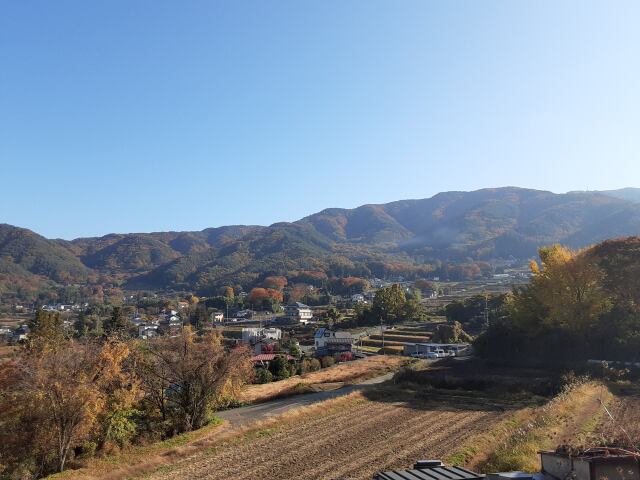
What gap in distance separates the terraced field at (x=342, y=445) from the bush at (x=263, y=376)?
15009 mm

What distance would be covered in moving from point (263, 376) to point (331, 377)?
195 inches

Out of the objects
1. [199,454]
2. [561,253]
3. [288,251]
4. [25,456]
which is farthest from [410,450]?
[288,251]

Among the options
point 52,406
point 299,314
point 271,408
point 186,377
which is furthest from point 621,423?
point 299,314

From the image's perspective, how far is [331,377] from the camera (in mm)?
32000

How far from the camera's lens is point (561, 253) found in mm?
30094

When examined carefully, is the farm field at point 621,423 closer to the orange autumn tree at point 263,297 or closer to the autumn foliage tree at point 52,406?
the autumn foliage tree at point 52,406

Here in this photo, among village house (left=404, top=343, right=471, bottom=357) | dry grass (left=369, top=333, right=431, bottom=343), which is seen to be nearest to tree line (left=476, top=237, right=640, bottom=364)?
village house (left=404, top=343, right=471, bottom=357)

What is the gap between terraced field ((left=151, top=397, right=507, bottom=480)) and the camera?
39.3 feet

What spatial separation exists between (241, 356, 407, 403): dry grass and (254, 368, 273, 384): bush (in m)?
1.42

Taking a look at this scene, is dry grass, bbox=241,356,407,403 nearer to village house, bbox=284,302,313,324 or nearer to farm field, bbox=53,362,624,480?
farm field, bbox=53,362,624,480

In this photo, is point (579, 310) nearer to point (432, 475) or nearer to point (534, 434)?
point (534, 434)

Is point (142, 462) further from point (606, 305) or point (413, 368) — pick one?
point (606, 305)

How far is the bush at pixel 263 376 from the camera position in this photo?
33.2 metres

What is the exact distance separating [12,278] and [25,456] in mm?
166456
